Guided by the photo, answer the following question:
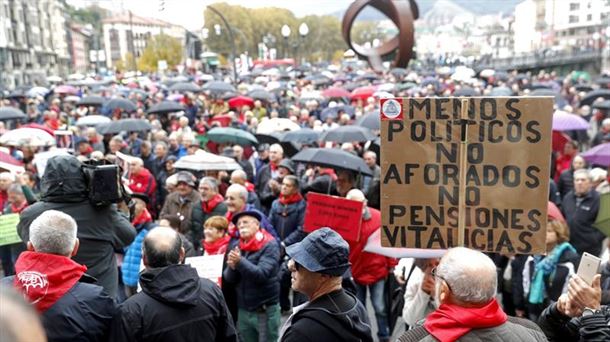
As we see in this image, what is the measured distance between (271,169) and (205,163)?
120 cm

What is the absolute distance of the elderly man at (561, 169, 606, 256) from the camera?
715 cm

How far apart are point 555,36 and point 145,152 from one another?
122782 mm

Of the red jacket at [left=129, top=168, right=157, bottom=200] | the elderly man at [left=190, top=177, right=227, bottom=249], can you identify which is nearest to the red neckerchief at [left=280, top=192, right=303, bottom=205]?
the elderly man at [left=190, top=177, right=227, bottom=249]

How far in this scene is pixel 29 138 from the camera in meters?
10.4

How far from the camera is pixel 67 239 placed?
3383 mm

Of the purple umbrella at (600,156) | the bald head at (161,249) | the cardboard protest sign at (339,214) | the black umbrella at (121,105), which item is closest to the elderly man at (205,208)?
the cardboard protest sign at (339,214)

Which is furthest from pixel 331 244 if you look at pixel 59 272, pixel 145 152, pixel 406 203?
pixel 145 152

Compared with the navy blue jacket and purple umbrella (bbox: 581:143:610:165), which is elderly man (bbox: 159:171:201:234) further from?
purple umbrella (bbox: 581:143:610:165)

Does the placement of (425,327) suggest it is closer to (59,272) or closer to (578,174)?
(59,272)

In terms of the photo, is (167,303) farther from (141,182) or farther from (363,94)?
(363,94)

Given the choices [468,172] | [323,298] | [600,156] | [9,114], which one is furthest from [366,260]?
[9,114]

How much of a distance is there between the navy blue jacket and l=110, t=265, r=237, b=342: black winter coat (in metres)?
Result: 1.57

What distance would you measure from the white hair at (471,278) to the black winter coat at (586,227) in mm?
4877

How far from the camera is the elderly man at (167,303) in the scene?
3.46 meters
